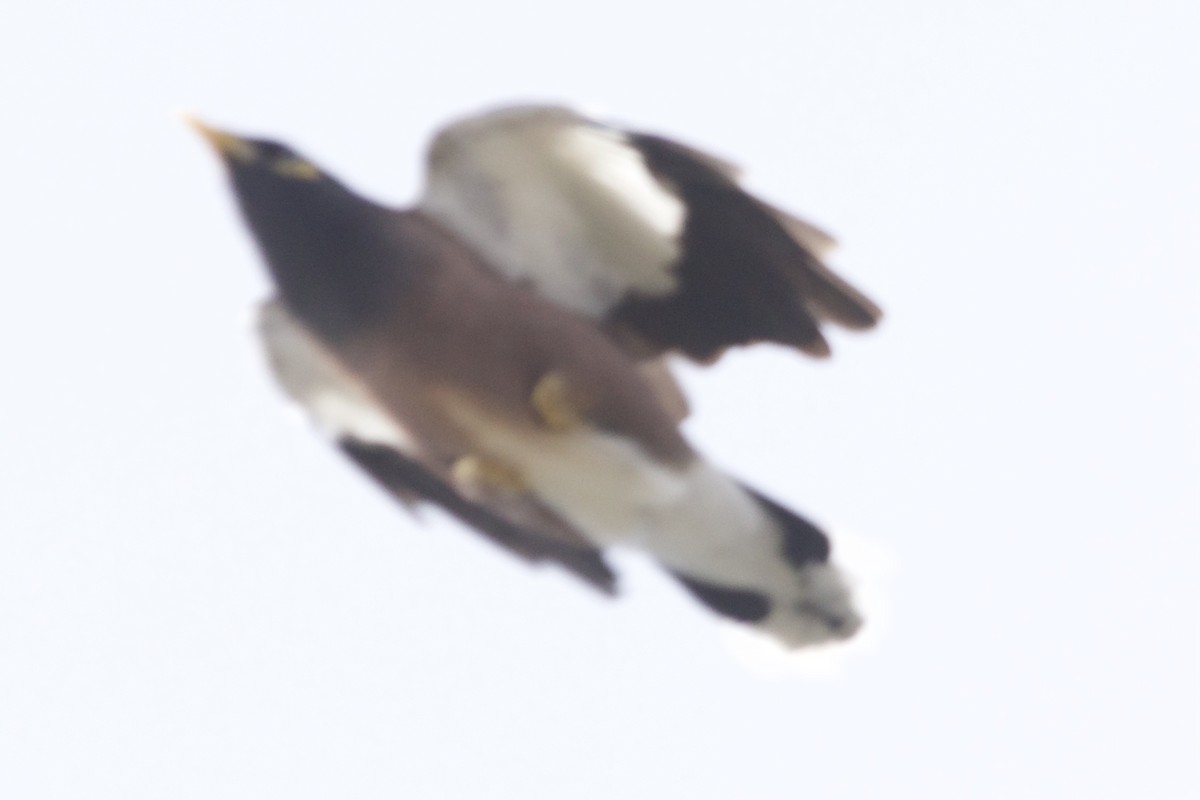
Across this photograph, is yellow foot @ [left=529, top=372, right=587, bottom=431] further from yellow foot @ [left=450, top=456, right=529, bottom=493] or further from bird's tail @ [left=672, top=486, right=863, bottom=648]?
bird's tail @ [left=672, top=486, right=863, bottom=648]

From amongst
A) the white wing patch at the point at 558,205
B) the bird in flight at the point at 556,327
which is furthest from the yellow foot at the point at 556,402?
the white wing patch at the point at 558,205

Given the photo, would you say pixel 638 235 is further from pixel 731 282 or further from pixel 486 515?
pixel 486 515

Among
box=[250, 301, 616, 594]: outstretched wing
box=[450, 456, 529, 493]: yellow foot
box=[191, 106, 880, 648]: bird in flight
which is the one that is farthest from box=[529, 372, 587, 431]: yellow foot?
box=[250, 301, 616, 594]: outstretched wing

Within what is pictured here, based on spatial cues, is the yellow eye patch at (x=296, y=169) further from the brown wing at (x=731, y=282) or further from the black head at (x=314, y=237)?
the brown wing at (x=731, y=282)

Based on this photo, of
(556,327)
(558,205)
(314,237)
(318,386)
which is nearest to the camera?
(314,237)

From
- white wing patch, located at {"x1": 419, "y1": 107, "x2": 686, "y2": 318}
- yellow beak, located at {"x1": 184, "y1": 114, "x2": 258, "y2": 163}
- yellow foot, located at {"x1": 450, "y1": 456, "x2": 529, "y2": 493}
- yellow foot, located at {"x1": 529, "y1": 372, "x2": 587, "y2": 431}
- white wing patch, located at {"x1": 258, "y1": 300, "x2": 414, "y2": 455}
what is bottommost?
yellow foot, located at {"x1": 450, "y1": 456, "x2": 529, "y2": 493}

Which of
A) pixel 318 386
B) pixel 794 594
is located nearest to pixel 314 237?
pixel 318 386
